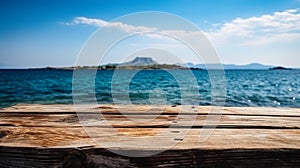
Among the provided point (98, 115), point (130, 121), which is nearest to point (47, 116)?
point (98, 115)

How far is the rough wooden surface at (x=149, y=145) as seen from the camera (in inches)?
40.1

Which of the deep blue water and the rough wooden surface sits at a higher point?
the rough wooden surface

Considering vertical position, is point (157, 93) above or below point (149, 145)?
below

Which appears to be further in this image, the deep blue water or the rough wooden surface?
the deep blue water

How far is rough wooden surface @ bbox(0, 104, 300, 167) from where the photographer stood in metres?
1.02

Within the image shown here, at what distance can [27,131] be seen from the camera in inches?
51.8

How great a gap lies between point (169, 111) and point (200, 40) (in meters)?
0.68

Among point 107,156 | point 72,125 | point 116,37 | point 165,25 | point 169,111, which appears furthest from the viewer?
point 169,111

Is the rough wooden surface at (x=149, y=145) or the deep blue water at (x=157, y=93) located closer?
the rough wooden surface at (x=149, y=145)

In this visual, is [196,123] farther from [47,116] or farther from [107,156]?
[47,116]

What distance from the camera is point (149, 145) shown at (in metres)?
1.05

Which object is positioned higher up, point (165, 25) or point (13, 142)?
point (165, 25)

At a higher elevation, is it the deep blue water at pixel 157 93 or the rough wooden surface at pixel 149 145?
the rough wooden surface at pixel 149 145

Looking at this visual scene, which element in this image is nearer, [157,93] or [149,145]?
[149,145]
